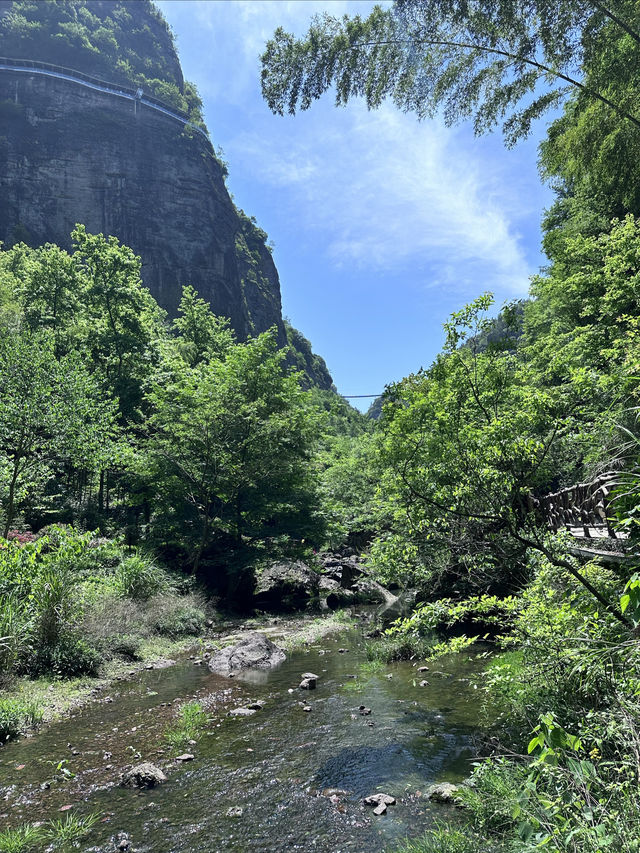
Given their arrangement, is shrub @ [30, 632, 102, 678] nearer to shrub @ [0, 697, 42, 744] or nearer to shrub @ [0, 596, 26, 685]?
shrub @ [0, 596, 26, 685]

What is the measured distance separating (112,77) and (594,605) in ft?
421

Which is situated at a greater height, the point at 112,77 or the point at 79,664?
the point at 112,77

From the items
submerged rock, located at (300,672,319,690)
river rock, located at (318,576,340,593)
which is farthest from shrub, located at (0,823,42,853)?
river rock, located at (318,576,340,593)

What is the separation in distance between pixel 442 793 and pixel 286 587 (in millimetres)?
19053

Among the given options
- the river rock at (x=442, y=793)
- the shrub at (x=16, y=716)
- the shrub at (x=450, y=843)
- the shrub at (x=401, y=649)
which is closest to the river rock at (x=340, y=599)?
the shrub at (x=401, y=649)

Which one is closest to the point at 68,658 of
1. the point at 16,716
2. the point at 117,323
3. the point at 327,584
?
the point at 16,716

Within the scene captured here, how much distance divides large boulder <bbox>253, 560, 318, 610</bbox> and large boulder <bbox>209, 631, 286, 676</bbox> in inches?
349

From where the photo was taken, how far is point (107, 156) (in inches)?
3250

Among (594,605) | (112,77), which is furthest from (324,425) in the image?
(112,77)

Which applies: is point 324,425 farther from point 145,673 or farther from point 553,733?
point 553,733

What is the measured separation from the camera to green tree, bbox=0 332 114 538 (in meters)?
13.6

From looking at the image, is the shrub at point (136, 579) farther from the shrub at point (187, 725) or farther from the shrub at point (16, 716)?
the shrub at point (187, 725)

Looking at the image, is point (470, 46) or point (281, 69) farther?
point (281, 69)

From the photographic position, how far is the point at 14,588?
9273 millimetres
